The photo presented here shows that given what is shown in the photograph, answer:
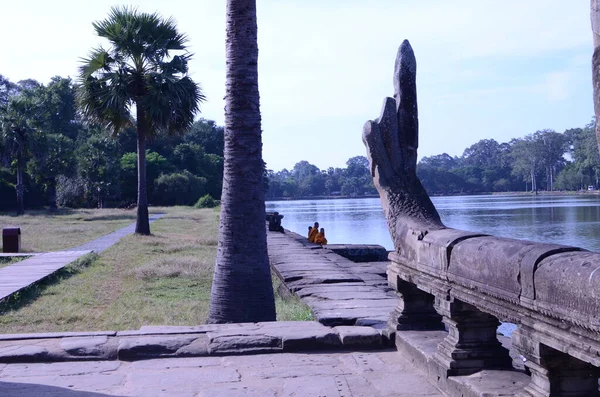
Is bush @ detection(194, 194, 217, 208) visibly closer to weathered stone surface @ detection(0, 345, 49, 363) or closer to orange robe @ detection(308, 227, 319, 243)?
orange robe @ detection(308, 227, 319, 243)

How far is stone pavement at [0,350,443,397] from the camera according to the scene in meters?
4.68

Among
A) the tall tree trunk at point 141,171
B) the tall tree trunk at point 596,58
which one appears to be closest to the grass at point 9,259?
the tall tree trunk at point 141,171

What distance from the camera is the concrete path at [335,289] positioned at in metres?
6.83

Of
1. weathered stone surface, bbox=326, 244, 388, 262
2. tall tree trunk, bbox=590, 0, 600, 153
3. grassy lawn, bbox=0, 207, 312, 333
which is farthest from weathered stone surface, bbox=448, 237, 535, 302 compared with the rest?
weathered stone surface, bbox=326, 244, 388, 262

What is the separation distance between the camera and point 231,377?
5074 mm

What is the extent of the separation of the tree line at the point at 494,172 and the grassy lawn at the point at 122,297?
42.9 ft

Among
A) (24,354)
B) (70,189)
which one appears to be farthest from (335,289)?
(70,189)

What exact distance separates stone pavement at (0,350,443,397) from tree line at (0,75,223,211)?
33467mm

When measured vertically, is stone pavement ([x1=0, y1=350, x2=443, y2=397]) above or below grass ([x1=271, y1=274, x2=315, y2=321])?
above

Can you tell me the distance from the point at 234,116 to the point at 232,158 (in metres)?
0.43

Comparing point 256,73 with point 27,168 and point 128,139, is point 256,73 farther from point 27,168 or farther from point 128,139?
point 128,139

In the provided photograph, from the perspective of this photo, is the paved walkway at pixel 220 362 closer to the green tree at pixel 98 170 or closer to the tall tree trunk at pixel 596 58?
the tall tree trunk at pixel 596 58

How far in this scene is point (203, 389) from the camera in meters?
4.78

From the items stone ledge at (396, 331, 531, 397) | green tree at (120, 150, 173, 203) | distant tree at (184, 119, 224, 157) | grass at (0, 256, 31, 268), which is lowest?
grass at (0, 256, 31, 268)
